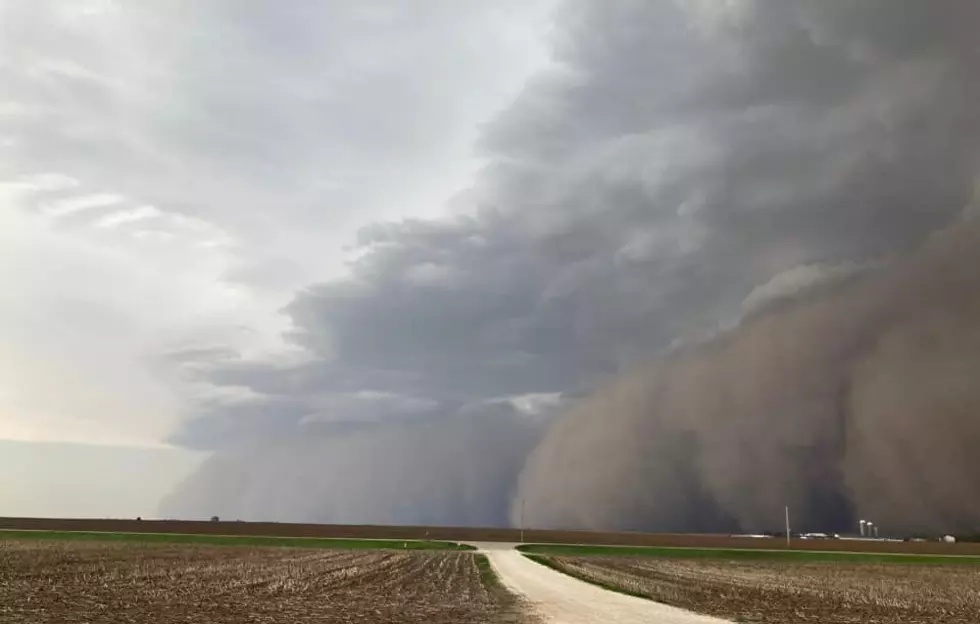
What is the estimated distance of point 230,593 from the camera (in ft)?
118

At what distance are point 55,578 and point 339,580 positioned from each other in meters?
15.7

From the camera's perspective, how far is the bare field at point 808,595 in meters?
33.5

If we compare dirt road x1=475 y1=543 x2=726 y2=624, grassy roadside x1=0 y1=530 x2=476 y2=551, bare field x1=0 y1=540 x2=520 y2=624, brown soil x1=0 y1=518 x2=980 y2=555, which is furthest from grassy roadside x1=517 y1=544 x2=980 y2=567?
bare field x1=0 y1=540 x2=520 y2=624

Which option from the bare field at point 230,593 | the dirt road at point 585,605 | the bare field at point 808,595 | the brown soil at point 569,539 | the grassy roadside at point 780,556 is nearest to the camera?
the bare field at point 230,593

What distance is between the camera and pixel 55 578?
4062 centimetres

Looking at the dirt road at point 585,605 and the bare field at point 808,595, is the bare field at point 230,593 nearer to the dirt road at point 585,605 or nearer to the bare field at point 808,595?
the dirt road at point 585,605

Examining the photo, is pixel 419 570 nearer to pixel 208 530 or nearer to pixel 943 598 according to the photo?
pixel 943 598

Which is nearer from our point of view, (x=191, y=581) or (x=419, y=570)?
(x=191, y=581)

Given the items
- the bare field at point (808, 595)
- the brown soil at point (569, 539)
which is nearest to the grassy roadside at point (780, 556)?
the brown soil at point (569, 539)

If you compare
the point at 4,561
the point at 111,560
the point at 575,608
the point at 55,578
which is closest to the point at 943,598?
the point at 575,608

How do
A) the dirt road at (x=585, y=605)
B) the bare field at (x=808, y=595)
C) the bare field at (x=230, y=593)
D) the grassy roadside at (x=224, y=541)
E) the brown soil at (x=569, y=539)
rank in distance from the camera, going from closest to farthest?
the bare field at (x=230, y=593) < the dirt road at (x=585, y=605) < the bare field at (x=808, y=595) < the grassy roadside at (x=224, y=541) < the brown soil at (x=569, y=539)

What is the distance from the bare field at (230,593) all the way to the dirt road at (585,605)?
6.13 feet

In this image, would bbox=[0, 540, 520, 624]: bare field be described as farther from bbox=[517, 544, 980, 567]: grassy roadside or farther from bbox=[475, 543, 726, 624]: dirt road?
bbox=[517, 544, 980, 567]: grassy roadside

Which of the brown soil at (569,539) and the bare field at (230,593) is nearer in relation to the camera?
the bare field at (230,593)
